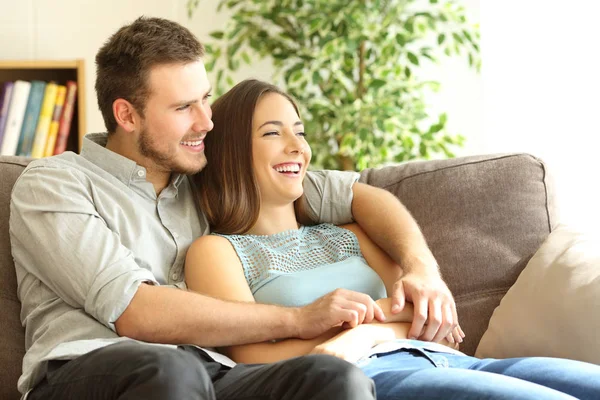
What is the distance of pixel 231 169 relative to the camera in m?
2.05

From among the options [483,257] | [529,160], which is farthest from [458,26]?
[483,257]

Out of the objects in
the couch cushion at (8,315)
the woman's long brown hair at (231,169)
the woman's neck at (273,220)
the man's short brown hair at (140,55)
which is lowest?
the couch cushion at (8,315)

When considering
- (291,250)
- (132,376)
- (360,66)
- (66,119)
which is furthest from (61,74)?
(132,376)

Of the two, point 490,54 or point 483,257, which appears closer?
point 483,257

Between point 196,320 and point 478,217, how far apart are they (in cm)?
80

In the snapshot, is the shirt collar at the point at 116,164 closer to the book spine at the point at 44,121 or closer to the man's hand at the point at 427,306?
the man's hand at the point at 427,306

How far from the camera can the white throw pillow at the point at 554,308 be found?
1862 millimetres

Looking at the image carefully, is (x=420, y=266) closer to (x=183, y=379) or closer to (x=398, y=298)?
(x=398, y=298)

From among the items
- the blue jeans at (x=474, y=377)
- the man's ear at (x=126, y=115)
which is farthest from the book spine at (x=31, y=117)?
the blue jeans at (x=474, y=377)

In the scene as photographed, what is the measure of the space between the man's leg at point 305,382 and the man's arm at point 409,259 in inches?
16.6

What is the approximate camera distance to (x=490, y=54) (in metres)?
3.47

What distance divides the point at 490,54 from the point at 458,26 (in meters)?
0.19

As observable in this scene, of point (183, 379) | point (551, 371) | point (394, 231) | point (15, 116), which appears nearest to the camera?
point (183, 379)

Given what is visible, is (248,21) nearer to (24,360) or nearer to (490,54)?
(490,54)
